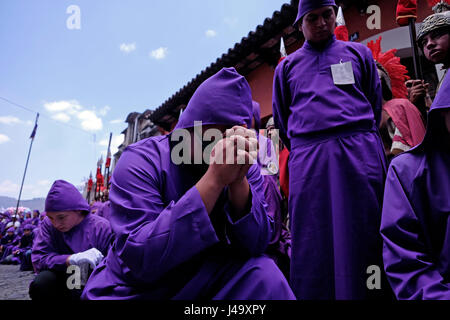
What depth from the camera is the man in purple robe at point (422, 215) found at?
108 cm

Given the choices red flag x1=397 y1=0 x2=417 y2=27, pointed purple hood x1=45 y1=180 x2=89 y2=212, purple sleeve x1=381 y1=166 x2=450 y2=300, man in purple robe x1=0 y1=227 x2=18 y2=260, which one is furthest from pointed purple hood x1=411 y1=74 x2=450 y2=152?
man in purple robe x1=0 y1=227 x2=18 y2=260

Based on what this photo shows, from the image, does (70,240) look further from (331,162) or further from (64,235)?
(331,162)

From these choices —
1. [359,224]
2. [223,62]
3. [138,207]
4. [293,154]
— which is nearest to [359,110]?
[293,154]

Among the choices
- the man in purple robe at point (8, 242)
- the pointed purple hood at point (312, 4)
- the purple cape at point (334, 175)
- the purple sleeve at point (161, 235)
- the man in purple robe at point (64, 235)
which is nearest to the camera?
the purple sleeve at point (161, 235)

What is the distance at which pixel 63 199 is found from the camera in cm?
306

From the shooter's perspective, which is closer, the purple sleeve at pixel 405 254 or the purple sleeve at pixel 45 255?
the purple sleeve at pixel 405 254

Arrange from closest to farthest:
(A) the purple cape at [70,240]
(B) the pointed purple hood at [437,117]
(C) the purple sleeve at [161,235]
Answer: (C) the purple sleeve at [161,235] < (B) the pointed purple hood at [437,117] < (A) the purple cape at [70,240]

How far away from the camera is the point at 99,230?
10.4ft

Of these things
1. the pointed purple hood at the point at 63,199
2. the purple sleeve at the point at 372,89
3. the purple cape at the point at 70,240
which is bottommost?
the purple cape at the point at 70,240

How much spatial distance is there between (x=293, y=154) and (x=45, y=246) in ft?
8.40

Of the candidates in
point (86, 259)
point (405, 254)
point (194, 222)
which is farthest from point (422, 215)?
point (86, 259)

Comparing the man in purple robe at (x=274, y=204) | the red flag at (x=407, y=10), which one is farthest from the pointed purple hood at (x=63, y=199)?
the red flag at (x=407, y=10)

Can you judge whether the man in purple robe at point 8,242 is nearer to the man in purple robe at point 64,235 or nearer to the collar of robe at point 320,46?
the man in purple robe at point 64,235

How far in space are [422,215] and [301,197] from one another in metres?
0.76
